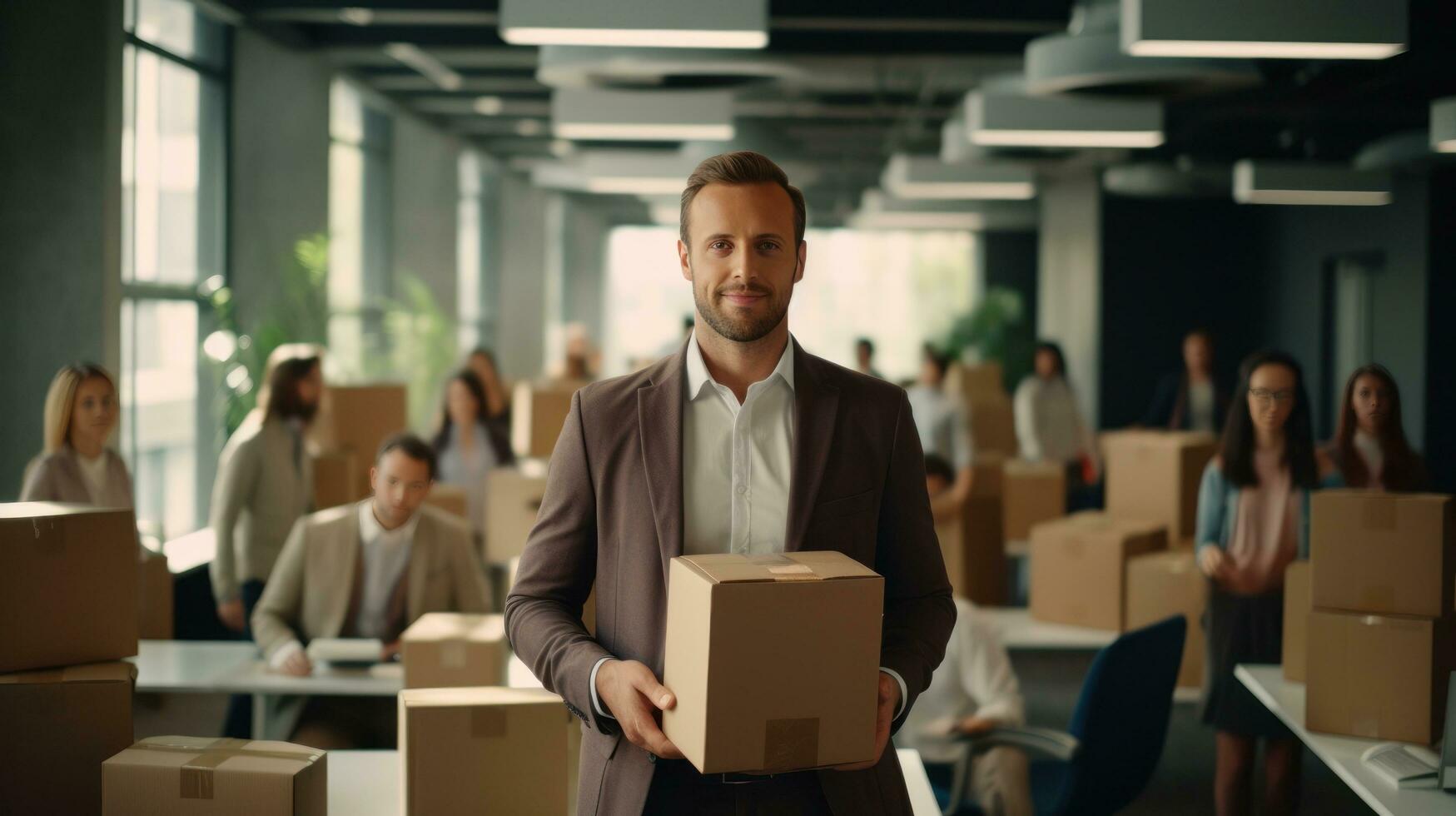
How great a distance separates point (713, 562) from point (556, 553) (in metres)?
0.29

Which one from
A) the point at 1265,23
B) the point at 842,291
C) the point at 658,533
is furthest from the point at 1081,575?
the point at 842,291

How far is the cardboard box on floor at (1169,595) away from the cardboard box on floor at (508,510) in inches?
100

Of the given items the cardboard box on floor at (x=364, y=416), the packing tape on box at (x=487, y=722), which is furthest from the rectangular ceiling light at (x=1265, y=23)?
the cardboard box on floor at (x=364, y=416)

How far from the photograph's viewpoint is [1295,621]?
3732mm

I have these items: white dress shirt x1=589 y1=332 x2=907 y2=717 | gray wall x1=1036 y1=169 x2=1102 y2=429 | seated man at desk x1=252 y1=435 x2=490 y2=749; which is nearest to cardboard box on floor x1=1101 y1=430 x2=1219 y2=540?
seated man at desk x1=252 y1=435 x2=490 y2=749

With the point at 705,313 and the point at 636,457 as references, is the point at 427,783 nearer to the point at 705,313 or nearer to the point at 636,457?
the point at 636,457

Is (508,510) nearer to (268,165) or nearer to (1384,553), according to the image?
(268,165)

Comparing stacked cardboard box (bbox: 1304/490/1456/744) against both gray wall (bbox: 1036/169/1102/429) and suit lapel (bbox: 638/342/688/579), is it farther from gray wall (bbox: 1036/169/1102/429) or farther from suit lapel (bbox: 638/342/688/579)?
gray wall (bbox: 1036/169/1102/429)

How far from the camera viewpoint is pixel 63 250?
4.75 meters

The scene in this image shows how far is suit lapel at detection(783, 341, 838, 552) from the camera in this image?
1.65 metres

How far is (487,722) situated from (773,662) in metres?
1.14

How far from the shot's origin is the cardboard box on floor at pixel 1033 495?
24.2 feet

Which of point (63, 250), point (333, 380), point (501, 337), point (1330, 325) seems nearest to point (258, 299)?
point (333, 380)

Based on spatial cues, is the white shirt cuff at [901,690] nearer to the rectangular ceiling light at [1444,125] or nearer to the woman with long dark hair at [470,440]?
the woman with long dark hair at [470,440]
